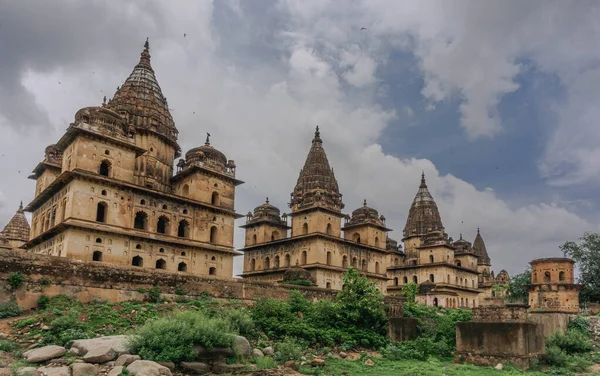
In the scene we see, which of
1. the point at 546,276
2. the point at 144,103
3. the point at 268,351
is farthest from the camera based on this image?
the point at 546,276

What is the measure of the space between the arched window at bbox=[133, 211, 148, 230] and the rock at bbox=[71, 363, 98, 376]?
76.9 ft

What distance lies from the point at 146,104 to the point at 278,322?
27222 mm

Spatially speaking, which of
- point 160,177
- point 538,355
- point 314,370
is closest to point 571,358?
point 538,355

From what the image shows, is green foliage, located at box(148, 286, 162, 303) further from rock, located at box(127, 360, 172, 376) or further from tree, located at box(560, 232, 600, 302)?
tree, located at box(560, 232, 600, 302)

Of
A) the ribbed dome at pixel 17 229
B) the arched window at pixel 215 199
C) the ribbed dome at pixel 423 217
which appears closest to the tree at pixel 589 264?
the ribbed dome at pixel 423 217

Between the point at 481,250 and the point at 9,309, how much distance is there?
72737 millimetres

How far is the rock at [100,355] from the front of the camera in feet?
42.1

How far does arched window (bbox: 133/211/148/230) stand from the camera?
35.2 meters

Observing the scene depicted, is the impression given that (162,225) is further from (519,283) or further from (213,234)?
(519,283)

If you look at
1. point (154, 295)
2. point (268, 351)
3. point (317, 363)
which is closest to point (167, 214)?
point (154, 295)

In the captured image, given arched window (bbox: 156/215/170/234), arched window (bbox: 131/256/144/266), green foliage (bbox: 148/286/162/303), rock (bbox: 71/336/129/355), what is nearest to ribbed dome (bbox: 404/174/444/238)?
arched window (bbox: 156/215/170/234)

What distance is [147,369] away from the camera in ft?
39.8

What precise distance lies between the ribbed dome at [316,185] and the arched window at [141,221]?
1867 centimetres

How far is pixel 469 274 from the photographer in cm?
6600
